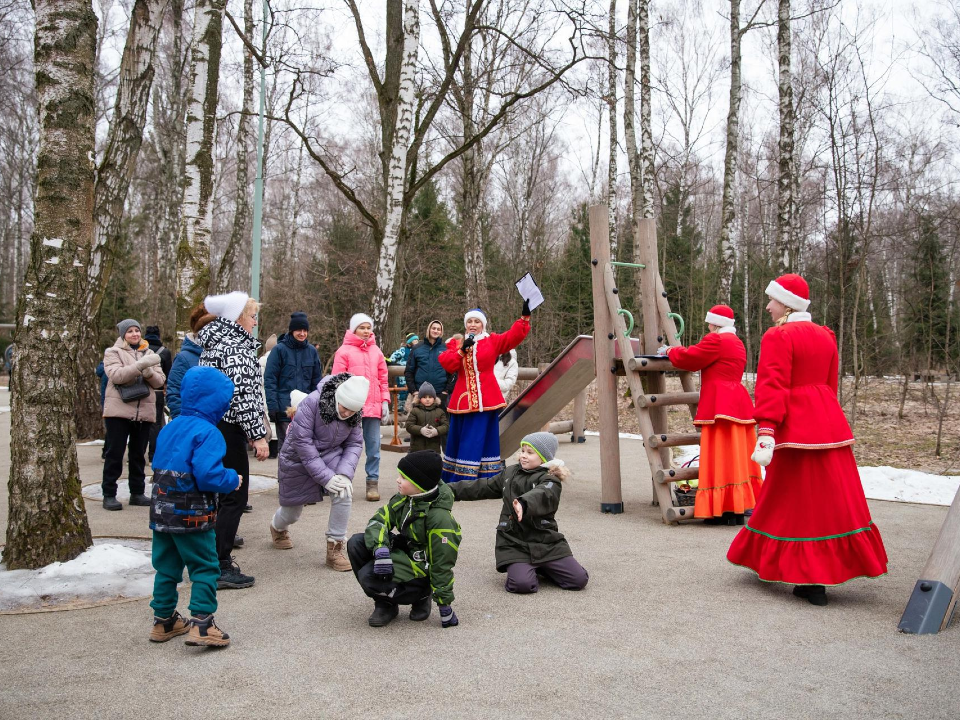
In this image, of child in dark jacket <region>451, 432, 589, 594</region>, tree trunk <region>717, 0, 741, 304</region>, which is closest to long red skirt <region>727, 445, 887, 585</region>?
child in dark jacket <region>451, 432, 589, 594</region>

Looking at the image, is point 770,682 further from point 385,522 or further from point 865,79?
point 865,79

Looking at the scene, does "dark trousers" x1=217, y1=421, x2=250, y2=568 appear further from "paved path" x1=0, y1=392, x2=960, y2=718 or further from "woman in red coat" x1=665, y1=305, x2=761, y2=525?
"woman in red coat" x1=665, y1=305, x2=761, y2=525

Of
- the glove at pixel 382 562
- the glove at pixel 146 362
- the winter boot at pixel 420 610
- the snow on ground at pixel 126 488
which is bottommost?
the winter boot at pixel 420 610

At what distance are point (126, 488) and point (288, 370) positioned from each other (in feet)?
6.97

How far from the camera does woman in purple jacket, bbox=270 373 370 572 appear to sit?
5.52 metres

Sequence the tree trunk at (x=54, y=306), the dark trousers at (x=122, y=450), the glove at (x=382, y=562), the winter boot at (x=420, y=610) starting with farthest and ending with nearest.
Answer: the dark trousers at (x=122, y=450) < the tree trunk at (x=54, y=306) < the winter boot at (x=420, y=610) < the glove at (x=382, y=562)

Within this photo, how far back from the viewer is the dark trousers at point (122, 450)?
7.64 m

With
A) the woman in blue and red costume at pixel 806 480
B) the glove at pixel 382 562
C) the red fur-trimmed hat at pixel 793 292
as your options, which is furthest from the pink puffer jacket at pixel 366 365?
the red fur-trimmed hat at pixel 793 292

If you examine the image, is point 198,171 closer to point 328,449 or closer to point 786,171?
point 328,449

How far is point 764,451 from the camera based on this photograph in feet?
15.8

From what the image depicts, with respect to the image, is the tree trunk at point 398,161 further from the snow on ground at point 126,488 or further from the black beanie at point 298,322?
the snow on ground at point 126,488

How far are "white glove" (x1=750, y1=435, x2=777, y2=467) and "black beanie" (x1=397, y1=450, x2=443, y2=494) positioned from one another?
190 cm

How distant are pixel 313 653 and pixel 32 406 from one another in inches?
101

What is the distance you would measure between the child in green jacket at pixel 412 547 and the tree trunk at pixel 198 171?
22.8 feet
